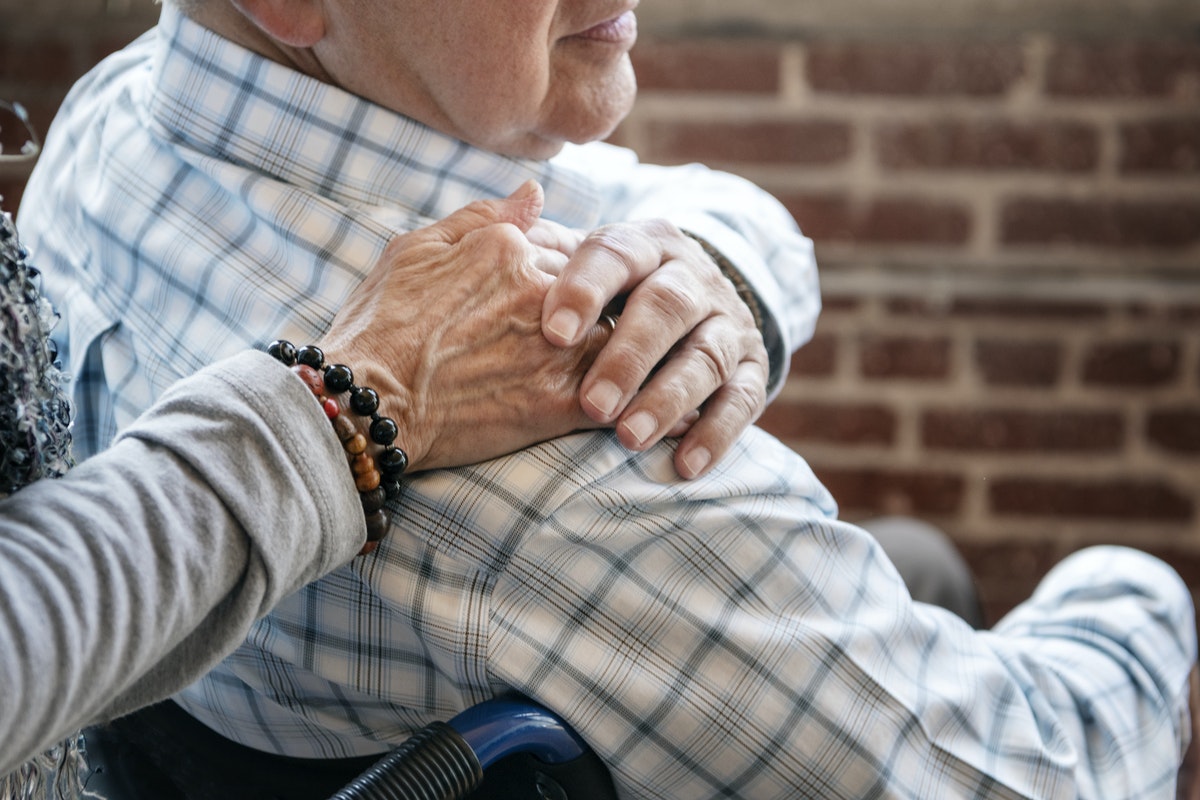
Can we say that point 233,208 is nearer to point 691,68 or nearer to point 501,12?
point 501,12

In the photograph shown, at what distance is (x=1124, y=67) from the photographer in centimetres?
159

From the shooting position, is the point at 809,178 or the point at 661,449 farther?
the point at 809,178

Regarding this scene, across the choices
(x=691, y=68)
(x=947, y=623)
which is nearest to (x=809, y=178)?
(x=691, y=68)

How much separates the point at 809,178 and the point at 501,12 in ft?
3.18

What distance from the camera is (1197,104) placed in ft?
5.23

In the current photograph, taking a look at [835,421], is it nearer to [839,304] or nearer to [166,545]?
[839,304]

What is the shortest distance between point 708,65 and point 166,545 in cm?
128

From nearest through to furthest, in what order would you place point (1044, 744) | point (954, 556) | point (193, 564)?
point (193, 564), point (1044, 744), point (954, 556)

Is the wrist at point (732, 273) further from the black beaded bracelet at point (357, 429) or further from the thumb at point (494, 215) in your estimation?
the black beaded bracelet at point (357, 429)

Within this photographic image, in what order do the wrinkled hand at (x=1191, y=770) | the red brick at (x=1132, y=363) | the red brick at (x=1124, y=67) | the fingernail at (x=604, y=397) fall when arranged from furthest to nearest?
the red brick at (x=1132, y=363), the red brick at (x=1124, y=67), the wrinkled hand at (x=1191, y=770), the fingernail at (x=604, y=397)

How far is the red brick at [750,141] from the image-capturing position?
1654mm

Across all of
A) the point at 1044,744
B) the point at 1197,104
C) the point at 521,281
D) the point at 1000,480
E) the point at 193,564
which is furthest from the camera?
the point at 1000,480

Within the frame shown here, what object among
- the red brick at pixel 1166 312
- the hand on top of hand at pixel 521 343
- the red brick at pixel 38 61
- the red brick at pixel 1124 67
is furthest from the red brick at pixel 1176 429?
the red brick at pixel 38 61

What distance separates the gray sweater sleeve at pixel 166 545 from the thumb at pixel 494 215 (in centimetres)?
19
